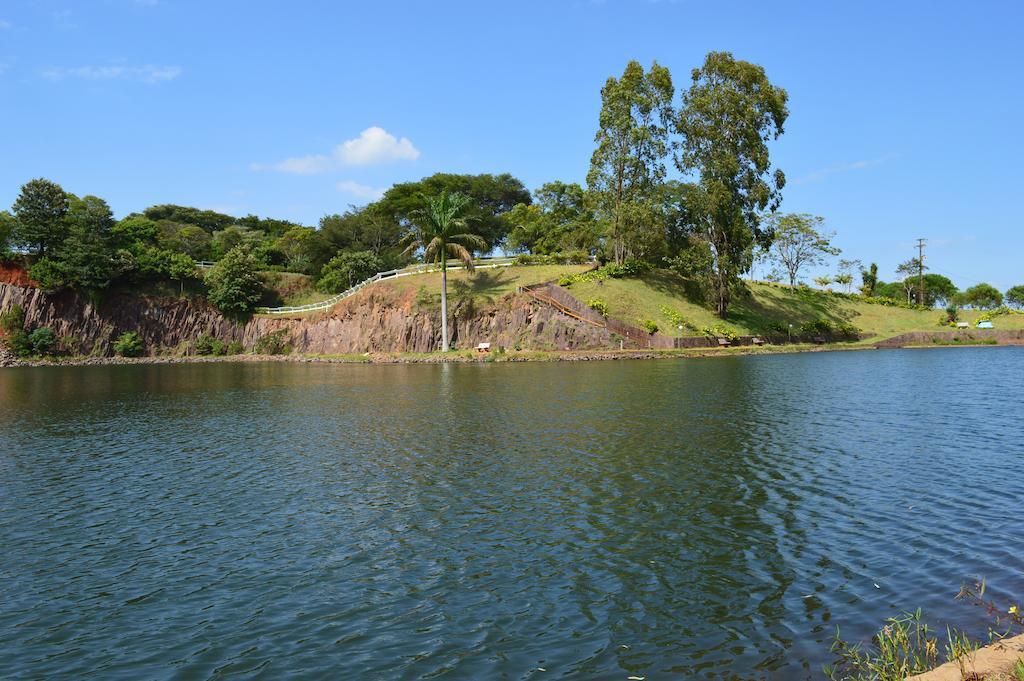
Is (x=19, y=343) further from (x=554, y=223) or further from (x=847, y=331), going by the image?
(x=847, y=331)

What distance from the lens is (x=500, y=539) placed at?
14.0 meters

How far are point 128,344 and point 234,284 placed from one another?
16.1m

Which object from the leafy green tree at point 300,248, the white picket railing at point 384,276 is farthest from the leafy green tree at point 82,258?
the leafy green tree at point 300,248

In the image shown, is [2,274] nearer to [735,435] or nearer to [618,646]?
[735,435]

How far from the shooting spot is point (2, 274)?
86375 millimetres

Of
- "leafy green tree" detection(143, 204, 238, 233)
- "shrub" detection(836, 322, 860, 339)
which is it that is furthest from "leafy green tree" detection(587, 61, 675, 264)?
"leafy green tree" detection(143, 204, 238, 233)

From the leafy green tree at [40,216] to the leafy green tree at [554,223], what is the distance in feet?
218

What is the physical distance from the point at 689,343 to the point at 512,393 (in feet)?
119

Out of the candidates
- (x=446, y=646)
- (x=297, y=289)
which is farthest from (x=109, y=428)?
(x=297, y=289)

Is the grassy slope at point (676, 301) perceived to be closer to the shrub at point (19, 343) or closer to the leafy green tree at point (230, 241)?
the leafy green tree at point (230, 241)

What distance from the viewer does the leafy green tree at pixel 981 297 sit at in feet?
487

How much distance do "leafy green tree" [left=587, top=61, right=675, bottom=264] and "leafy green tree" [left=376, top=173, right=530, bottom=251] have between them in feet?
102

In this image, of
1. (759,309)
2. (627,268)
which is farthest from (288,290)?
(759,309)

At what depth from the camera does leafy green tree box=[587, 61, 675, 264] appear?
264 ft
